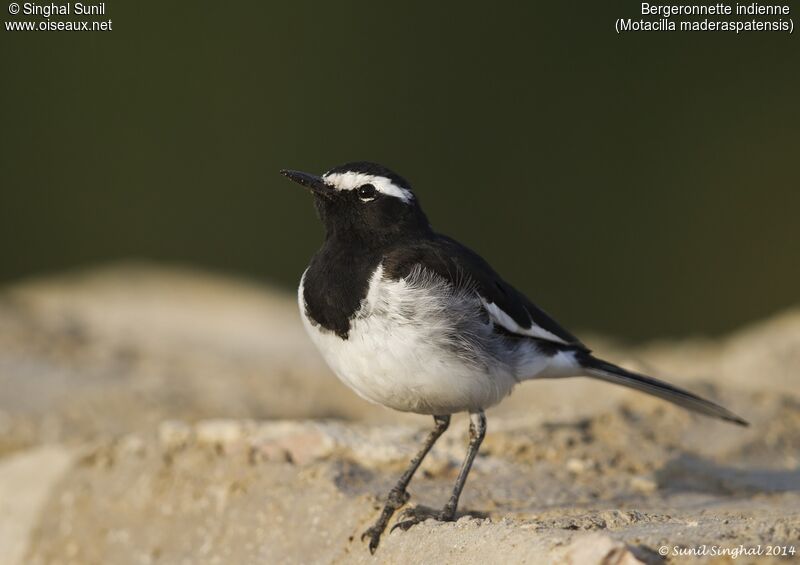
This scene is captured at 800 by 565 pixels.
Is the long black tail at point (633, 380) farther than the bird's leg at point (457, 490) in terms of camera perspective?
Yes

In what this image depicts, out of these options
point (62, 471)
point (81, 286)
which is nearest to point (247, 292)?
point (81, 286)

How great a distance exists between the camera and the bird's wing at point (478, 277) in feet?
16.4

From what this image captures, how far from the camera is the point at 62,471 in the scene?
642cm

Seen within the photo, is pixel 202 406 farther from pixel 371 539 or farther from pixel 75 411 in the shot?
pixel 371 539

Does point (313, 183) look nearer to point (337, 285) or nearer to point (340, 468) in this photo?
point (337, 285)

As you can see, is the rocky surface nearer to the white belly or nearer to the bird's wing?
the white belly

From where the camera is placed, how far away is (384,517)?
4.69 m

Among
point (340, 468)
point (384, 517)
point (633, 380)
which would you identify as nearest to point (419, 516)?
point (384, 517)

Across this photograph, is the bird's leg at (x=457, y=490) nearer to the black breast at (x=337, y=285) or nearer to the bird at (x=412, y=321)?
the bird at (x=412, y=321)

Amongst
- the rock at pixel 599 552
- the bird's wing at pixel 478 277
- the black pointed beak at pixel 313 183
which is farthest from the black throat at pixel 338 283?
the rock at pixel 599 552

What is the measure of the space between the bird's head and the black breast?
14cm

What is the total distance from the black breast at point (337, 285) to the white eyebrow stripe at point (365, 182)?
315mm

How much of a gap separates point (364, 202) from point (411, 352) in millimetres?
867

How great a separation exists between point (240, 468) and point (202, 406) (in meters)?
2.46
